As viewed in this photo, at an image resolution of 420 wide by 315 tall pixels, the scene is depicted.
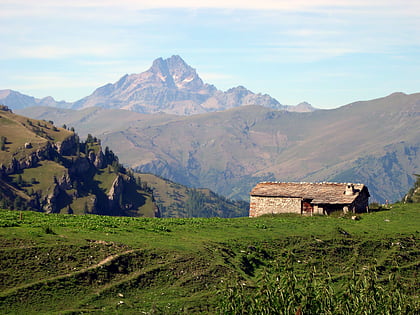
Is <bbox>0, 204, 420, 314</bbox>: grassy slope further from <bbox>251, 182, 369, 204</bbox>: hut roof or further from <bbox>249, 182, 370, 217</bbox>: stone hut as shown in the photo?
<bbox>251, 182, 369, 204</bbox>: hut roof

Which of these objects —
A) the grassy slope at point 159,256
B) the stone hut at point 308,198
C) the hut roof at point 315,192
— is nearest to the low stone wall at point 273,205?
the stone hut at point 308,198

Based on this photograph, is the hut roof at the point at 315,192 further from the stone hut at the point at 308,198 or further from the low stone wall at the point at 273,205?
the low stone wall at the point at 273,205

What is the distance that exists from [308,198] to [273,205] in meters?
4.82

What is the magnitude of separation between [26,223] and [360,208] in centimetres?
4124

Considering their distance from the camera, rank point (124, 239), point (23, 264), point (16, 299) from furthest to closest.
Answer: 1. point (124, 239)
2. point (23, 264)
3. point (16, 299)

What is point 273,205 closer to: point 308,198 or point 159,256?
point 308,198

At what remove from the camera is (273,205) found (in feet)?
245

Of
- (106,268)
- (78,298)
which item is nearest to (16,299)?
(78,298)

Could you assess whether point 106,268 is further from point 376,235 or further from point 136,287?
point 376,235

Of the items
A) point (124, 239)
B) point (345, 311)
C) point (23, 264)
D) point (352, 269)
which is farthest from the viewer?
point (124, 239)

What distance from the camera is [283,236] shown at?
2084 inches

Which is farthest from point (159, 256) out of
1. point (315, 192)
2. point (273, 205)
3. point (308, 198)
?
point (315, 192)

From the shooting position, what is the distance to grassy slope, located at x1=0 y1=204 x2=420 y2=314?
35.6 m

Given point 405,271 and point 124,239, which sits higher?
point 124,239
